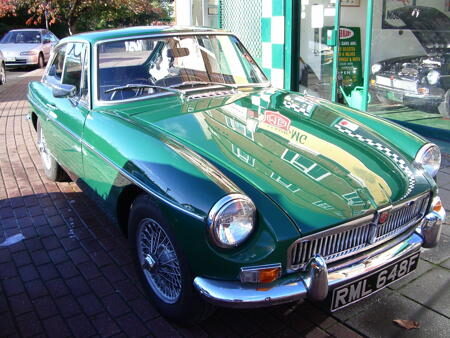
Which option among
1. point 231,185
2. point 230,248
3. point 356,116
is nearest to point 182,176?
point 231,185

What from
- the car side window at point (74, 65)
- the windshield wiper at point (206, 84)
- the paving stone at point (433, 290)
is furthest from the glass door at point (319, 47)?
the paving stone at point (433, 290)

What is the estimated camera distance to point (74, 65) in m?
3.87

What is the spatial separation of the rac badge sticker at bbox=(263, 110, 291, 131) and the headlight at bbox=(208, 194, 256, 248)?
1016mm

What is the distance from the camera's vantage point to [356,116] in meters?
3.39

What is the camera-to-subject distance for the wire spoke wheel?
7.95 feet

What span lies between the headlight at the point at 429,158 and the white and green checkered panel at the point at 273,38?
15.8ft

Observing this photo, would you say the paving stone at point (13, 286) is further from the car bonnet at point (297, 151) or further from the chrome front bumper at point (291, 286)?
the chrome front bumper at point (291, 286)

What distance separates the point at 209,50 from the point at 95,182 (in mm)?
1496

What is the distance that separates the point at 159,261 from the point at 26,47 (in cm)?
1584

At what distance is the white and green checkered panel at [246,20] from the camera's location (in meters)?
8.10

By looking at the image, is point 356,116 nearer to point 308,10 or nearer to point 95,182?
point 95,182

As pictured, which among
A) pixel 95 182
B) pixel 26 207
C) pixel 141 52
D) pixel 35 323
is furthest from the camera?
pixel 26 207

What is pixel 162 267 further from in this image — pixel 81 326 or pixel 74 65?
pixel 74 65

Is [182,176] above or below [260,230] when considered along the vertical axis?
above
